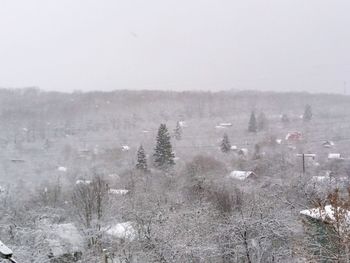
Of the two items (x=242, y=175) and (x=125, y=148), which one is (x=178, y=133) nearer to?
(x=125, y=148)

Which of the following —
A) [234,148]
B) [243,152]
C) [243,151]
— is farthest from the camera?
[234,148]

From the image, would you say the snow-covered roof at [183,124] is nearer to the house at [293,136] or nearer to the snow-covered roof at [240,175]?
the house at [293,136]

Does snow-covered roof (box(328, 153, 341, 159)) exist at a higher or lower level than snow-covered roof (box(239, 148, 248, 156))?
lower

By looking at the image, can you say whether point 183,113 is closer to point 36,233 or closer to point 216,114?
point 216,114

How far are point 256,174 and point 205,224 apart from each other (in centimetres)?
3391

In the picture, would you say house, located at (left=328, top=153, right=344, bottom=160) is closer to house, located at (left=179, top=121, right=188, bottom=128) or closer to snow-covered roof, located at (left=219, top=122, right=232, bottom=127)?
snow-covered roof, located at (left=219, top=122, right=232, bottom=127)

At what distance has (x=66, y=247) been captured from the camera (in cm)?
2475

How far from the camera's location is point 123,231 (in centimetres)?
2475

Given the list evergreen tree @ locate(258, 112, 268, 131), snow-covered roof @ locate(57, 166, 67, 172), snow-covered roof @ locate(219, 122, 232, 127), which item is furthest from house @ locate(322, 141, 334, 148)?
snow-covered roof @ locate(57, 166, 67, 172)

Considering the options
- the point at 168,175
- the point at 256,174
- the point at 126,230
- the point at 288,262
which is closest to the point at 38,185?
the point at 168,175

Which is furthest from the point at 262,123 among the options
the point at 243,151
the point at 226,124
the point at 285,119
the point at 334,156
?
the point at 334,156

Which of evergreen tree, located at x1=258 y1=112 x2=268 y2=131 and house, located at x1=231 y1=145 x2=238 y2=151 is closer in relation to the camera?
house, located at x1=231 y1=145 x2=238 y2=151

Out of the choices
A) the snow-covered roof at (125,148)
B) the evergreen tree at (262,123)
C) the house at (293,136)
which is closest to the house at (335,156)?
the house at (293,136)

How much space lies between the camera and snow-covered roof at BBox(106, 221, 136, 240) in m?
22.5
